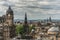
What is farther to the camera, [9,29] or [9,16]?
[9,16]

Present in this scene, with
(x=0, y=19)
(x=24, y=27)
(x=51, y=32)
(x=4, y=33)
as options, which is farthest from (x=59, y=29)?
(x=0, y=19)

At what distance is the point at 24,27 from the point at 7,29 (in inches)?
1308

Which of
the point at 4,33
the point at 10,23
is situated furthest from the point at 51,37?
the point at 10,23

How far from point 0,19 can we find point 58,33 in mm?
62038

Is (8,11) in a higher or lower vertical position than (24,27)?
higher

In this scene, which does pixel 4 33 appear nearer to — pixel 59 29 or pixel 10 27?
pixel 10 27

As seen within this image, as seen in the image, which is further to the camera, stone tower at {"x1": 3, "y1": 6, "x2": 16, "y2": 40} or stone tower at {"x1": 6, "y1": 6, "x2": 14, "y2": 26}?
→ stone tower at {"x1": 6, "y1": 6, "x2": 14, "y2": 26}

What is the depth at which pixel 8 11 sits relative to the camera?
8388 centimetres

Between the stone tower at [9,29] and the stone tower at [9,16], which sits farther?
the stone tower at [9,16]

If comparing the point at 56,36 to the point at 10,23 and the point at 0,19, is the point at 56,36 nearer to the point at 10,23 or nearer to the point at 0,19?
the point at 10,23

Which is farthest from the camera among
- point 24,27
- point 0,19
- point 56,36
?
point 0,19

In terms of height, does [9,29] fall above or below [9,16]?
below

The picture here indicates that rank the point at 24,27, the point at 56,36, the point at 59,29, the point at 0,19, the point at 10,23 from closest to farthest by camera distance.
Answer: the point at 56,36 < the point at 59,29 < the point at 10,23 < the point at 24,27 < the point at 0,19

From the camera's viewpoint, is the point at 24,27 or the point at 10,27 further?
the point at 24,27
